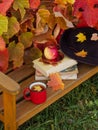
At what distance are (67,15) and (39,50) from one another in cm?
33

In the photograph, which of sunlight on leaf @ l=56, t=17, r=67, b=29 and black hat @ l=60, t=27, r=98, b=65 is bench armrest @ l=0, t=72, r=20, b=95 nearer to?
black hat @ l=60, t=27, r=98, b=65

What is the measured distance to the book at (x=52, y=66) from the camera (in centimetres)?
257

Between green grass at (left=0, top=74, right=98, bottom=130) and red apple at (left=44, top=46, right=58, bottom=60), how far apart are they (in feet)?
1.21

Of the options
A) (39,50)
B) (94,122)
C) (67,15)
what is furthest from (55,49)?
(94,122)

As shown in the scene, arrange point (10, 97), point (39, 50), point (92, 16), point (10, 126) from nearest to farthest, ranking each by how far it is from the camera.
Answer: point (10, 97) < point (10, 126) < point (92, 16) < point (39, 50)

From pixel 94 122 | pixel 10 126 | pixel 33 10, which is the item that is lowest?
pixel 94 122

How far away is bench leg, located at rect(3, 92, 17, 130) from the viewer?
7.27 feet

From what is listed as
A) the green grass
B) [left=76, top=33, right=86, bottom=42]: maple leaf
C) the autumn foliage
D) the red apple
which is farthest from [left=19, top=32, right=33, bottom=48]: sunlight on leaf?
the green grass

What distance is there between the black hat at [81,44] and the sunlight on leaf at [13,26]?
1.18 ft

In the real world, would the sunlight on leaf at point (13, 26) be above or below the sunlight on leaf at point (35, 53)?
above

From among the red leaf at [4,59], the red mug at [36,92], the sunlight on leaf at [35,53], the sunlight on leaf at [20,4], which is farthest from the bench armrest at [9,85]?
the sunlight on leaf at [35,53]

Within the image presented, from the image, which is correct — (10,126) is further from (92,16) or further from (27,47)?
(92,16)

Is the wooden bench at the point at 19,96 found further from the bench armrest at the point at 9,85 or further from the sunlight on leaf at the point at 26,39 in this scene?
the sunlight on leaf at the point at 26,39

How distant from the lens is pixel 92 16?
2.59 m
